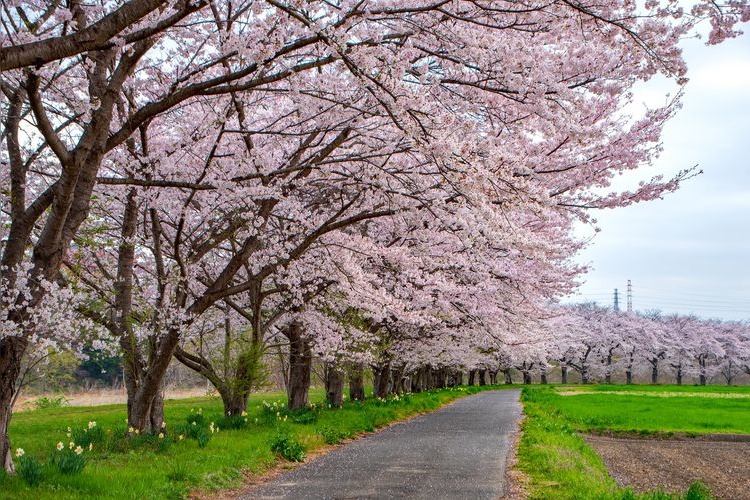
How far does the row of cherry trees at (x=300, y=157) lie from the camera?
21.4 ft

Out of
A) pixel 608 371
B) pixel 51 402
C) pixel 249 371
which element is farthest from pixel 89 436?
pixel 608 371

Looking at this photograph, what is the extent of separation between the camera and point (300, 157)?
12.0 metres

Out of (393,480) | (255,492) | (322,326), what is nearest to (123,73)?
(255,492)

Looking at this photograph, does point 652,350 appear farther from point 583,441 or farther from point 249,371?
Answer: point 249,371

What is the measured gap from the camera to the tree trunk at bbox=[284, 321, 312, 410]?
17.5m

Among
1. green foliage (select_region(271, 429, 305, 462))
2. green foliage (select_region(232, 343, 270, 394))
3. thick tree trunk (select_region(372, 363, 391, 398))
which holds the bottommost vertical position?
thick tree trunk (select_region(372, 363, 391, 398))

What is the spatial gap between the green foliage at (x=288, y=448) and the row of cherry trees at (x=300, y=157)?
2.25 m

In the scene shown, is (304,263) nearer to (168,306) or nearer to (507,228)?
(168,306)

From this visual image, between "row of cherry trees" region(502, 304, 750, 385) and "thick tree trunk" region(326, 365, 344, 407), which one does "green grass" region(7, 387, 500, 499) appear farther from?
"row of cherry trees" region(502, 304, 750, 385)

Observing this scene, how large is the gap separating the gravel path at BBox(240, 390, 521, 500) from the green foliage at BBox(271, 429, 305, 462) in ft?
0.99

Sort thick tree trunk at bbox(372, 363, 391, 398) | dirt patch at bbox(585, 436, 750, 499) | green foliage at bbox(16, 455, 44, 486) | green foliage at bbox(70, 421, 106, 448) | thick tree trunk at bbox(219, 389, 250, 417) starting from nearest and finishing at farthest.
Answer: green foliage at bbox(16, 455, 44, 486) → green foliage at bbox(70, 421, 106, 448) → dirt patch at bbox(585, 436, 750, 499) → thick tree trunk at bbox(219, 389, 250, 417) → thick tree trunk at bbox(372, 363, 391, 398)

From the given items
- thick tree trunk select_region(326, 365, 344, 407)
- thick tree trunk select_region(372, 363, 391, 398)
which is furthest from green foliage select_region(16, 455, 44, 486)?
thick tree trunk select_region(372, 363, 391, 398)

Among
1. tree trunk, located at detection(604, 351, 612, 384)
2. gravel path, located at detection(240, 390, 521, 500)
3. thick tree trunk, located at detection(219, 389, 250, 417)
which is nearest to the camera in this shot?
gravel path, located at detection(240, 390, 521, 500)

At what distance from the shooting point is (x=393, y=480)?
848 centimetres
